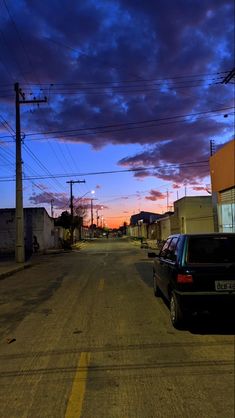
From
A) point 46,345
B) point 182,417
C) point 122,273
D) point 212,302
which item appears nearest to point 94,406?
point 182,417

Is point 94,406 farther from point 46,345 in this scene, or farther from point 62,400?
point 46,345

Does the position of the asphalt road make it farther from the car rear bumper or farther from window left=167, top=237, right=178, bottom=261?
window left=167, top=237, right=178, bottom=261

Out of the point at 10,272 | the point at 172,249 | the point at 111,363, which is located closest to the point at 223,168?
the point at 10,272

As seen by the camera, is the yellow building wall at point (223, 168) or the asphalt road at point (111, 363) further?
the yellow building wall at point (223, 168)

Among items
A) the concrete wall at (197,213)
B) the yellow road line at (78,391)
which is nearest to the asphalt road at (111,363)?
the yellow road line at (78,391)

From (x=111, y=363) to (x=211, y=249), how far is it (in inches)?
114

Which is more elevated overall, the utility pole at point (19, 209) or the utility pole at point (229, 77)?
the utility pole at point (229, 77)

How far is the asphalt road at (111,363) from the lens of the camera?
4824mm

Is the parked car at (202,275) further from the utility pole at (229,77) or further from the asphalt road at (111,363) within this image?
the utility pole at (229,77)

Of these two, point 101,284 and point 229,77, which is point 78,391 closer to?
point 101,284

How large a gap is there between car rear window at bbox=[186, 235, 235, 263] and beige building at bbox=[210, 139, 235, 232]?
1505 centimetres

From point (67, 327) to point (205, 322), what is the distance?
253cm

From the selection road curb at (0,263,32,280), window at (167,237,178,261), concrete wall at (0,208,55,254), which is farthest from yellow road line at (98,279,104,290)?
concrete wall at (0,208,55,254)

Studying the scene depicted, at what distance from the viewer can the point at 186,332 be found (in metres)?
7.98
